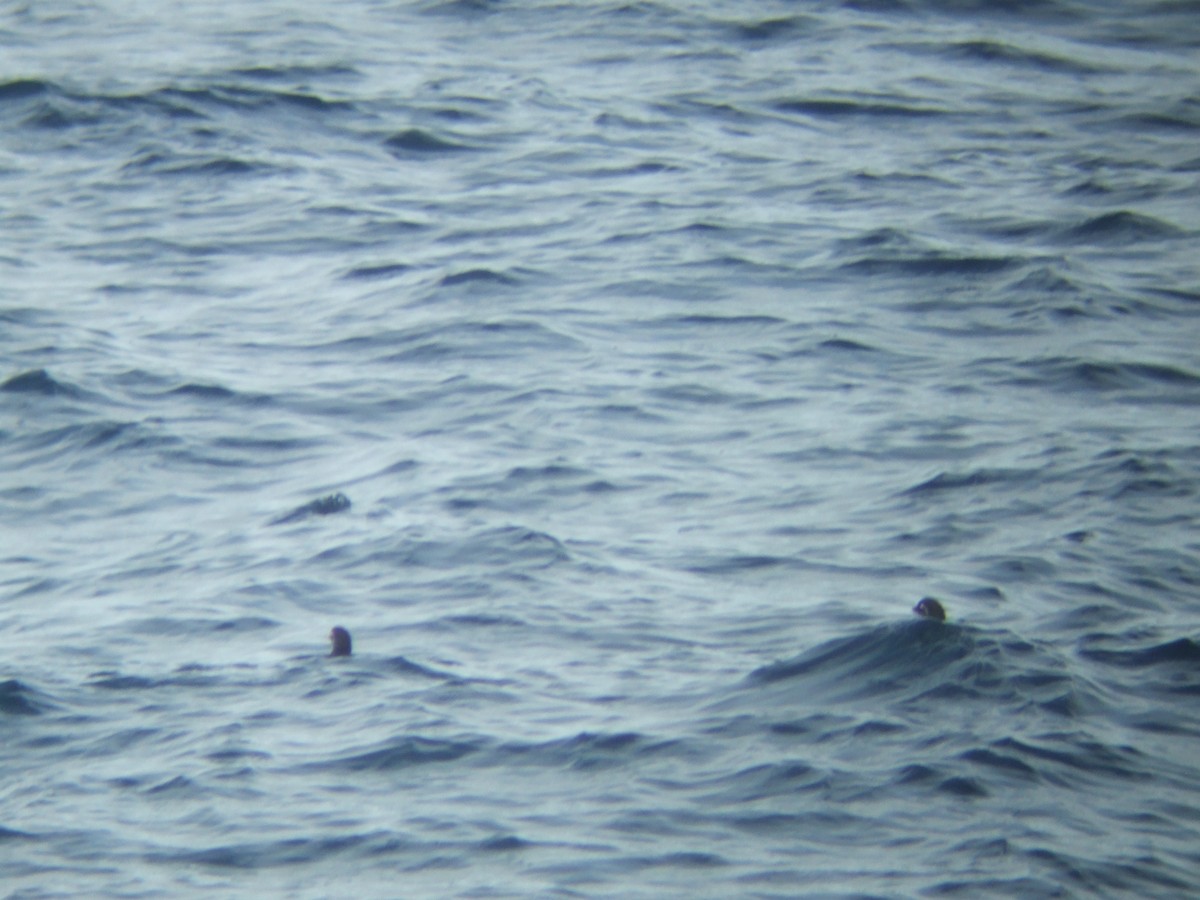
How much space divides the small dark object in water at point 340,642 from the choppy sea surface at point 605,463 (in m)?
0.08

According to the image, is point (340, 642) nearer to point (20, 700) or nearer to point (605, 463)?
point (20, 700)

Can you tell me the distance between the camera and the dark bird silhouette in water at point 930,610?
320 inches

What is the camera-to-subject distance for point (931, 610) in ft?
26.8

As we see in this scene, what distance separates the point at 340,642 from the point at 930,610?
2.58 m

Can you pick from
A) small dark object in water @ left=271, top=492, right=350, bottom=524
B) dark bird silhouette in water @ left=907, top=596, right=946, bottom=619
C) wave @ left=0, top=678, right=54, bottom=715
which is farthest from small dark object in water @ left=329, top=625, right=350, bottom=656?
small dark object in water @ left=271, top=492, right=350, bottom=524

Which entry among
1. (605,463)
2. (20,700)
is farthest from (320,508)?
(20,700)

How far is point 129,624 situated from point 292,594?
763mm

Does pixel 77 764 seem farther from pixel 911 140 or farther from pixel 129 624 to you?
pixel 911 140

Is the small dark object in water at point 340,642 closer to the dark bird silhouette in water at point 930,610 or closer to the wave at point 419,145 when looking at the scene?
the dark bird silhouette in water at point 930,610

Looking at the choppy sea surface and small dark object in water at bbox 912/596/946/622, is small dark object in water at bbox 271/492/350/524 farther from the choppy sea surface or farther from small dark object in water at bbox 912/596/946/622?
small dark object in water at bbox 912/596/946/622

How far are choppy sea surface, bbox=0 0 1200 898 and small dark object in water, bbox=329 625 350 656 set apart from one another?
0.25 ft

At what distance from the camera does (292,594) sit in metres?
8.84

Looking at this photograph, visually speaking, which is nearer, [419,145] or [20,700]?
[20,700]

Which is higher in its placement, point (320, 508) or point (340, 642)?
point (340, 642)
